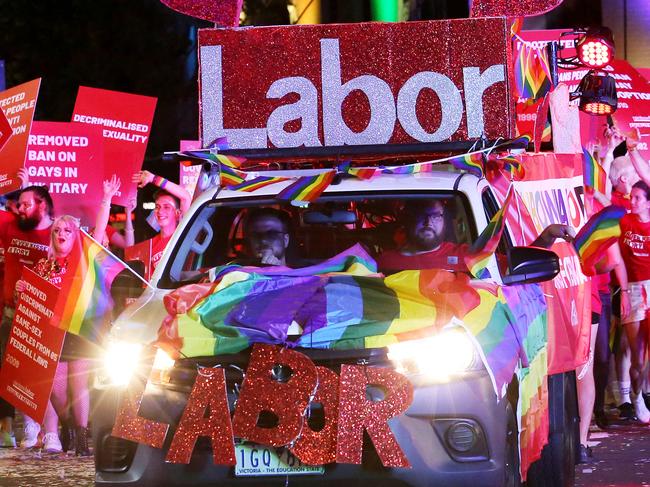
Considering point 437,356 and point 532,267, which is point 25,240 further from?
point 437,356

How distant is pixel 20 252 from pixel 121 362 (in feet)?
18.8

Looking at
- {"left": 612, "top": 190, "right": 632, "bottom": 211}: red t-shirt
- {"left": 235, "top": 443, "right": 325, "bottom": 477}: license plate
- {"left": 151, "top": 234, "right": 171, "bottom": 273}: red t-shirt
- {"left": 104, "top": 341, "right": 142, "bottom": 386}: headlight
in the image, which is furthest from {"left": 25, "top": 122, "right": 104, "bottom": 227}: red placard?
{"left": 235, "top": 443, "right": 325, "bottom": 477}: license plate

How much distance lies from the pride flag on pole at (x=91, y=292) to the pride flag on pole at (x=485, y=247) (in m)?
1.93

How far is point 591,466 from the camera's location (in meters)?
10.3

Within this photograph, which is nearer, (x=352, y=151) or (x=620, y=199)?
(x=352, y=151)

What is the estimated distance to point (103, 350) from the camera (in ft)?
23.7

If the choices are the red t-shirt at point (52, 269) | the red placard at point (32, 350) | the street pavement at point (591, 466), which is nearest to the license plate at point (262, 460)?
the street pavement at point (591, 466)

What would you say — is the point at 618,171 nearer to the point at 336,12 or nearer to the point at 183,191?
the point at 183,191

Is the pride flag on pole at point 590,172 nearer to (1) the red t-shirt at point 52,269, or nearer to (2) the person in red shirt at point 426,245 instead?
(2) the person in red shirt at point 426,245

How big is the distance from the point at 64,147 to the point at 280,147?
205 inches

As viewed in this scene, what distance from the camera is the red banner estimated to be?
874 centimetres

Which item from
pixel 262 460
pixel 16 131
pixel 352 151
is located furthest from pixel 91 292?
pixel 16 131

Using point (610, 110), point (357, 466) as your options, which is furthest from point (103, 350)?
point (610, 110)

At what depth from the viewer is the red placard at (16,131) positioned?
43.8 feet
